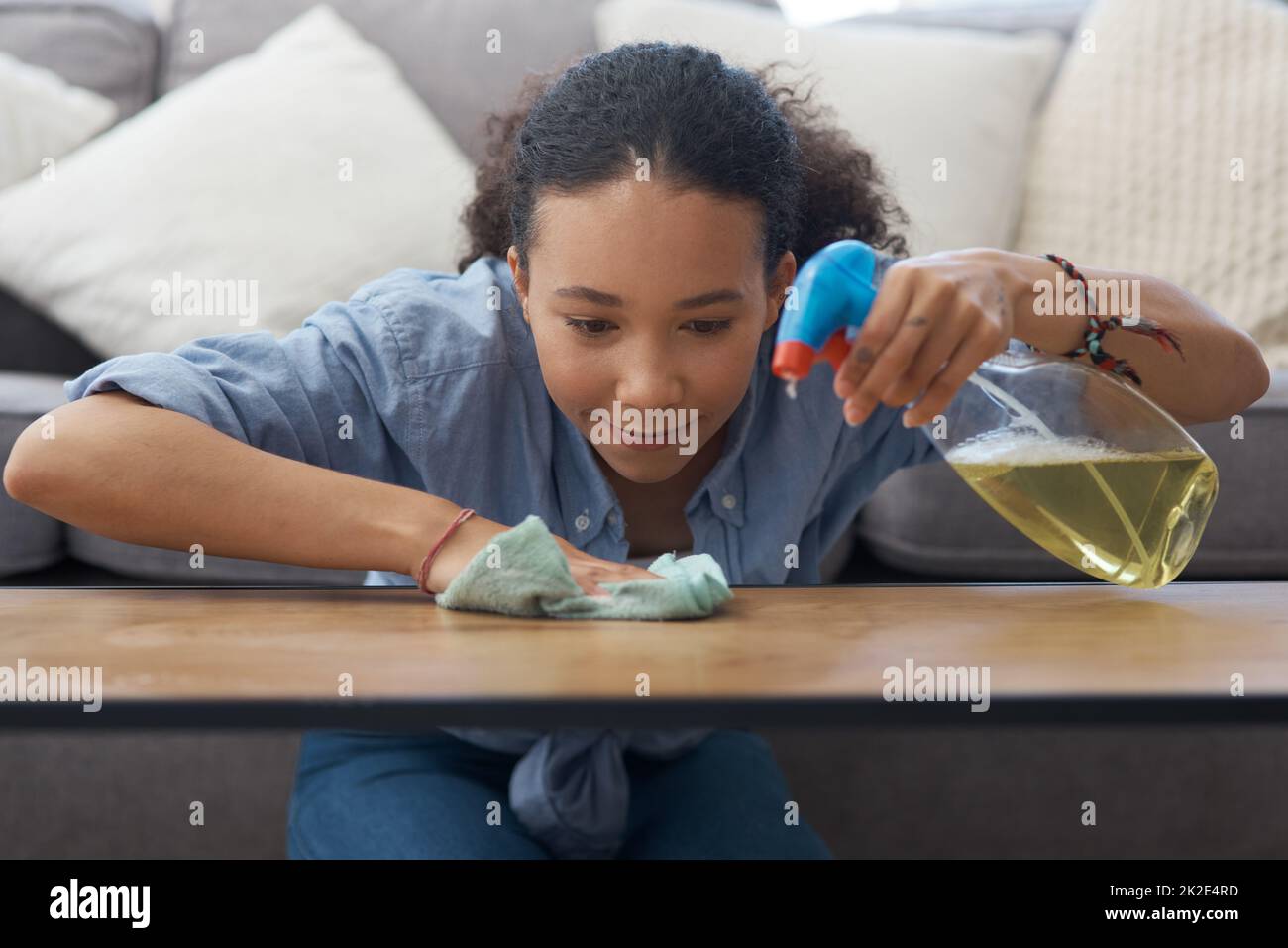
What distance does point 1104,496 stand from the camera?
0.75 metres

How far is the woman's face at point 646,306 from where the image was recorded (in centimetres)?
78

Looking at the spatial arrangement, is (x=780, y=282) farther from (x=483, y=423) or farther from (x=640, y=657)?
(x=640, y=657)

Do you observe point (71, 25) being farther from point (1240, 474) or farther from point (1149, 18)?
point (1240, 474)

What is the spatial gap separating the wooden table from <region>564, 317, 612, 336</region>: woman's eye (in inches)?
7.9

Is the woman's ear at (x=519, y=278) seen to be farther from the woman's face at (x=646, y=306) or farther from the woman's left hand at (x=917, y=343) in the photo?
the woman's left hand at (x=917, y=343)

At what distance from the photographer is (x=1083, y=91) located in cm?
186

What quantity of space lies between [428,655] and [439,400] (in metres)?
0.40

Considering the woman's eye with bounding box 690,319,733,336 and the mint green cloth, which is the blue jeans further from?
the woman's eye with bounding box 690,319,733,336

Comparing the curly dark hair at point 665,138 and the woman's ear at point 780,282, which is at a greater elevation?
the curly dark hair at point 665,138

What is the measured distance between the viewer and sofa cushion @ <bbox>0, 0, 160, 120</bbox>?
6.31 ft

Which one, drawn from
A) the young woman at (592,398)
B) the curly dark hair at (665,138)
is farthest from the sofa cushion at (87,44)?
the curly dark hair at (665,138)

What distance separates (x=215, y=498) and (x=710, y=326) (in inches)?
13.2

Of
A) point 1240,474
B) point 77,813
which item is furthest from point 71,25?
point 1240,474

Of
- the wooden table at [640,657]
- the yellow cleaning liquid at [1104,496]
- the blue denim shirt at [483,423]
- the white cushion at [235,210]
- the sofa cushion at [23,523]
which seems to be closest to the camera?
the wooden table at [640,657]
